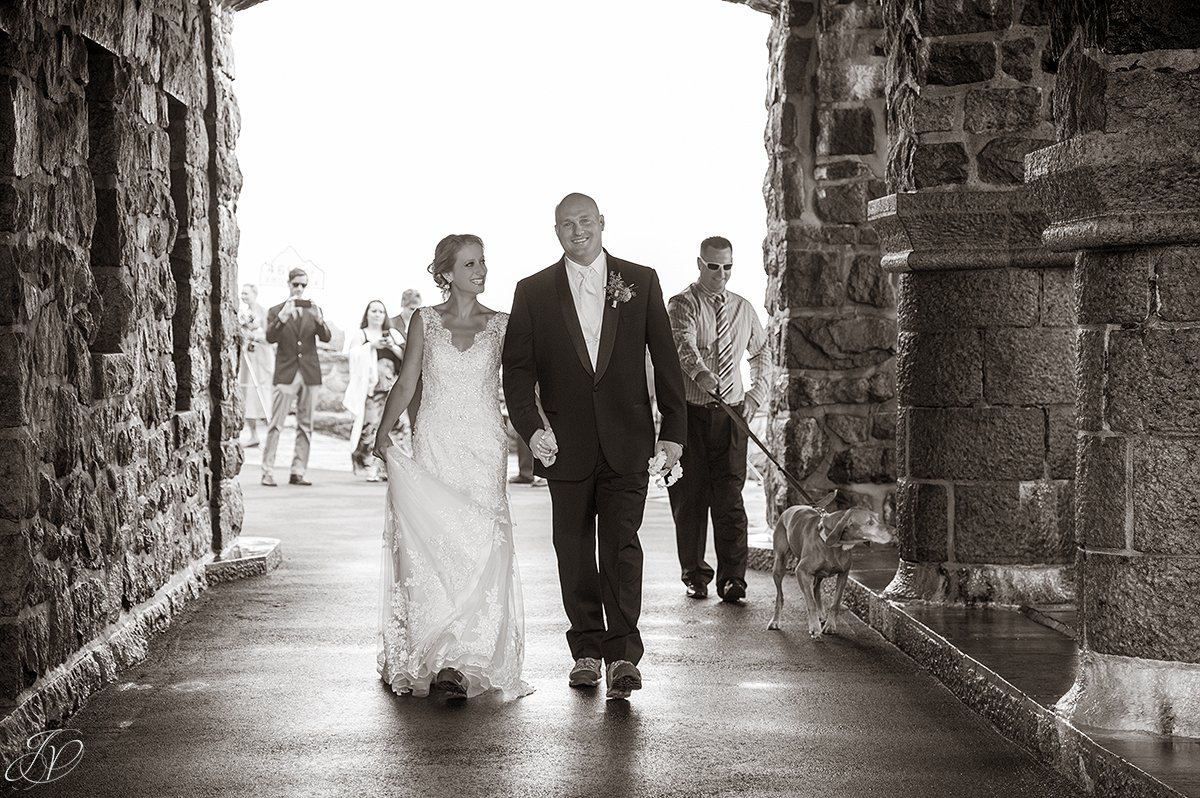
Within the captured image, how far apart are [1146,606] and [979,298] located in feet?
8.63

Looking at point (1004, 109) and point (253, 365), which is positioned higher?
point (1004, 109)

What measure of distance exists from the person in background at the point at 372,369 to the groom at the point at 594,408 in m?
10.3

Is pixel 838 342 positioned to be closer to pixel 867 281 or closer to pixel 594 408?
pixel 867 281

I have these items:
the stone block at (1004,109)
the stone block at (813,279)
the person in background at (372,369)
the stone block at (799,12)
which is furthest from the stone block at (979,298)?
the person in background at (372,369)

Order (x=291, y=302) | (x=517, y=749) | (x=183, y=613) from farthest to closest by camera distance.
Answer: (x=291, y=302) < (x=183, y=613) < (x=517, y=749)

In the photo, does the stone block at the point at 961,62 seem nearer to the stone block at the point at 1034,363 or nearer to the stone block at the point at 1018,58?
the stone block at the point at 1018,58

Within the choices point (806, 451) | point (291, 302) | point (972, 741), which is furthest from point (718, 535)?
point (291, 302)

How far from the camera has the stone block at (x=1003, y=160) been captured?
22.8ft

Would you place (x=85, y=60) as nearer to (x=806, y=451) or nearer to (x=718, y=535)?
(x=718, y=535)

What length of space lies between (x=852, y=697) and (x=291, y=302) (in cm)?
1077

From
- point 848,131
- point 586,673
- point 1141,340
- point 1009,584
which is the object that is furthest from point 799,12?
point 1141,340

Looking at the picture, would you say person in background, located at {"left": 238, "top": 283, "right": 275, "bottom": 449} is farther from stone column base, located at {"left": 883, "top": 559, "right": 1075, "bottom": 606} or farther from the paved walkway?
A: stone column base, located at {"left": 883, "top": 559, "right": 1075, "bottom": 606}

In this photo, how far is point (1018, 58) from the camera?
6.96 meters

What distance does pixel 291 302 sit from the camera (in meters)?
15.7
